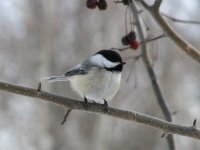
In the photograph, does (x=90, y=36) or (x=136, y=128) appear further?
(x=136, y=128)

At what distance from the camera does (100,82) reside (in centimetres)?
275

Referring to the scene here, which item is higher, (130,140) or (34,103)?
(34,103)

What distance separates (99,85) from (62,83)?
7850mm

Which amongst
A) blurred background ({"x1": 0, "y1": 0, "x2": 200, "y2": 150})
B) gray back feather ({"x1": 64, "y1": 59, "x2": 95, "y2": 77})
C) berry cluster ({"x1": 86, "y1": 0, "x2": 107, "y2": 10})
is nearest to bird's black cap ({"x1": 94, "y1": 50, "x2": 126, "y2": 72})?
gray back feather ({"x1": 64, "y1": 59, "x2": 95, "y2": 77})

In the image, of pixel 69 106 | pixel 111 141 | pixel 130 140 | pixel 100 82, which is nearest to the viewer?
pixel 69 106

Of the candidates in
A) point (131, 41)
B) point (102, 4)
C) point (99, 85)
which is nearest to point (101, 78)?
point (99, 85)

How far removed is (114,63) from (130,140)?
861 centimetres

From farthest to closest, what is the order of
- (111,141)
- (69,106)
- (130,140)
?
(130,140) < (111,141) < (69,106)

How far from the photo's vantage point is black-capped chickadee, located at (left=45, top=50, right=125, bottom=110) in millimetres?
2729

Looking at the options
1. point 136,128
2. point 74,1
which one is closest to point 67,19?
point 74,1

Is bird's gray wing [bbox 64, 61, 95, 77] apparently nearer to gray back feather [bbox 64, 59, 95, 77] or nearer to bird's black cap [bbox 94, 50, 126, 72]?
gray back feather [bbox 64, 59, 95, 77]

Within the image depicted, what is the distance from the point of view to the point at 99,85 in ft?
9.00

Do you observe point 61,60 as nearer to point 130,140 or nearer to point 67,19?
point 67,19

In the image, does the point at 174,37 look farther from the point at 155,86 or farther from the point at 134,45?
the point at 155,86
